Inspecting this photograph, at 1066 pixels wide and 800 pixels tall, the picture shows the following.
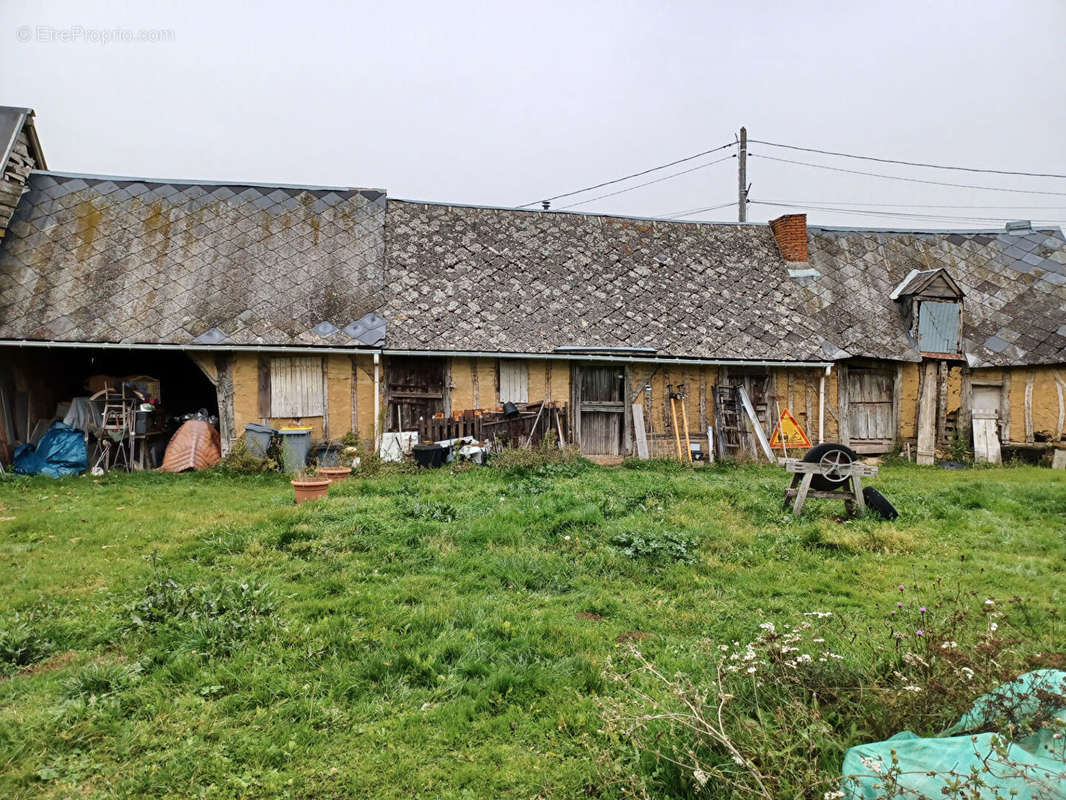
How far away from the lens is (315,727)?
13.0ft

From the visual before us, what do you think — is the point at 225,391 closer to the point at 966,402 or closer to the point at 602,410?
the point at 602,410

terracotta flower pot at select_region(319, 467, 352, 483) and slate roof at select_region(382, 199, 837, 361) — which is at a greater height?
slate roof at select_region(382, 199, 837, 361)

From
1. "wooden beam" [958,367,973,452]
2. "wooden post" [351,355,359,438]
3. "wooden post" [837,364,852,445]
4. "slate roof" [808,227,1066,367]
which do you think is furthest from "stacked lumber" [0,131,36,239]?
"wooden beam" [958,367,973,452]

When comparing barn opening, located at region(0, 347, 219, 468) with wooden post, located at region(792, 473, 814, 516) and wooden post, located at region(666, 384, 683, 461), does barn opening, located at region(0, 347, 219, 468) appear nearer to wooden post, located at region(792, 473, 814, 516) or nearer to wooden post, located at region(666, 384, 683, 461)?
wooden post, located at region(666, 384, 683, 461)

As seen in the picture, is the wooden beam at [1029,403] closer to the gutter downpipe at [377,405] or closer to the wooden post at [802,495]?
the wooden post at [802,495]

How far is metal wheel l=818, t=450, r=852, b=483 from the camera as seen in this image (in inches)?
344

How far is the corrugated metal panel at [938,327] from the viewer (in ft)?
52.4

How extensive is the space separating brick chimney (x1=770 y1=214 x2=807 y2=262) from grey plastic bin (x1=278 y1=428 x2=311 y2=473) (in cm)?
1321

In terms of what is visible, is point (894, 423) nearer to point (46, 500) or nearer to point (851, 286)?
point (851, 286)

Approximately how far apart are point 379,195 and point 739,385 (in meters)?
10.2

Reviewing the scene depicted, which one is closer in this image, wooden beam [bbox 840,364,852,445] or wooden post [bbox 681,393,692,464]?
wooden post [bbox 681,393,692,464]

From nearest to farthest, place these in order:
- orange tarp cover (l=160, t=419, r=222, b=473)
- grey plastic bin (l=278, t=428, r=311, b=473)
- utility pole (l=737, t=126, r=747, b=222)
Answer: grey plastic bin (l=278, t=428, r=311, b=473), orange tarp cover (l=160, t=419, r=222, b=473), utility pole (l=737, t=126, r=747, b=222)

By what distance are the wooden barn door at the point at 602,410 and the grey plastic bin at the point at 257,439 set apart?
6553 mm

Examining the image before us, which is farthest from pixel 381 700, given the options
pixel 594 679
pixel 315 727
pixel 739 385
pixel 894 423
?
pixel 894 423
